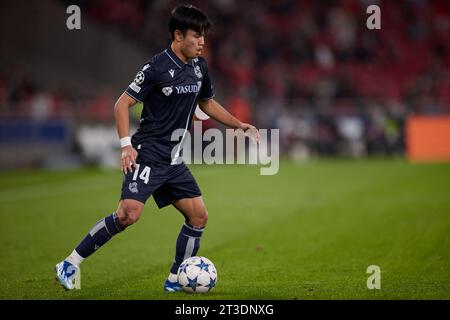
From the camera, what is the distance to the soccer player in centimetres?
660

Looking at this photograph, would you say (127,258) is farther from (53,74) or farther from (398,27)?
(398,27)

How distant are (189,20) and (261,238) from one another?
4636mm

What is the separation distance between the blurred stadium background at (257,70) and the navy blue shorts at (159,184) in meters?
15.1

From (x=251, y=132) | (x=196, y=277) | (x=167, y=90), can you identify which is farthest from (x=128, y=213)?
(x=251, y=132)

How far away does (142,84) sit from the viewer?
657 cm

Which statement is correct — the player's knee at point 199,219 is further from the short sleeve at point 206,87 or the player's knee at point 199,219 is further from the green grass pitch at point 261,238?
the short sleeve at point 206,87

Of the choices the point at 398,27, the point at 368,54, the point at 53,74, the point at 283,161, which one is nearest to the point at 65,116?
the point at 53,74

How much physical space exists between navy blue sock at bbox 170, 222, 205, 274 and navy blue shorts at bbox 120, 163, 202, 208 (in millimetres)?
318

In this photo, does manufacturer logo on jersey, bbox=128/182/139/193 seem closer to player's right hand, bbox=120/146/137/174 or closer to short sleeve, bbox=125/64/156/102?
player's right hand, bbox=120/146/137/174

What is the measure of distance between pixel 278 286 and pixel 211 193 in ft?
30.3

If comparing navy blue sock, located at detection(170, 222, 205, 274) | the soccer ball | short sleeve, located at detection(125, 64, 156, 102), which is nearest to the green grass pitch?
the soccer ball

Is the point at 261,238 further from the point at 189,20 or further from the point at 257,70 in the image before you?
the point at 257,70

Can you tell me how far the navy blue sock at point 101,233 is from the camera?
6.74m

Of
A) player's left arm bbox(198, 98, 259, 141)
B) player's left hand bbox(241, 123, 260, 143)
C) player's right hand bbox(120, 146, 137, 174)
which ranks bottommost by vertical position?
player's right hand bbox(120, 146, 137, 174)
